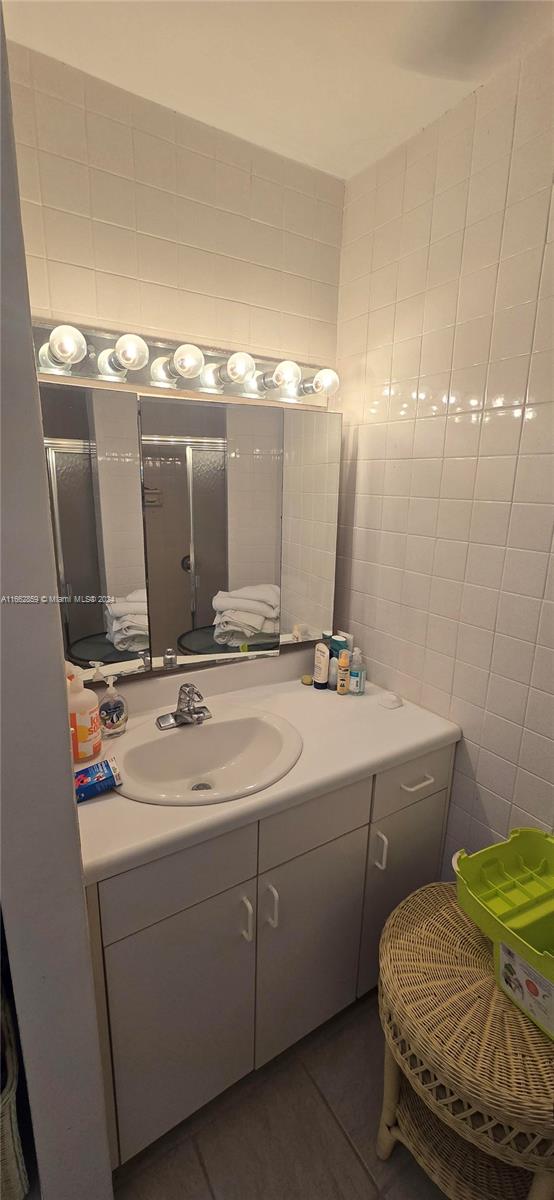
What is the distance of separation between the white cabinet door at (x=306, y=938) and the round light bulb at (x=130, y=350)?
120 centimetres

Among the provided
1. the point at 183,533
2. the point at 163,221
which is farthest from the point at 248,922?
the point at 163,221

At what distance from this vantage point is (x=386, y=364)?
139 centimetres

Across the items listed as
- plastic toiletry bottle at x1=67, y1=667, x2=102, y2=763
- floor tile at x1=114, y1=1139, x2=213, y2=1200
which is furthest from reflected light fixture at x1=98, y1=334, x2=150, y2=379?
floor tile at x1=114, y1=1139, x2=213, y2=1200

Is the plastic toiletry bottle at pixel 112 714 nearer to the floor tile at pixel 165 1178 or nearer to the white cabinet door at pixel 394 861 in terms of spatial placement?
the white cabinet door at pixel 394 861

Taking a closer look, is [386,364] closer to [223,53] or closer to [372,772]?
[223,53]

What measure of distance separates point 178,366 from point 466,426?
733 mm

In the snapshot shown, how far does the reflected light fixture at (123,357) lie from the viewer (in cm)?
116

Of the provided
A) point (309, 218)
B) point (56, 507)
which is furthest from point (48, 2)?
point (56, 507)

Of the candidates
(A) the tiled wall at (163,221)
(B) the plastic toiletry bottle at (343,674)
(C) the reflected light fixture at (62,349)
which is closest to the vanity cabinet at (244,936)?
(B) the plastic toiletry bottle at (343,674)

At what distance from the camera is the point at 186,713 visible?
1249 mm

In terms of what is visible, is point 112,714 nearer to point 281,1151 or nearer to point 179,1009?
point 179,1009

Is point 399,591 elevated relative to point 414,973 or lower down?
elevated

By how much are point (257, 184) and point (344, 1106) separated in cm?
231

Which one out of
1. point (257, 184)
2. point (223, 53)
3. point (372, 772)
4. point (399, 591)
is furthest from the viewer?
point (399, 591)
